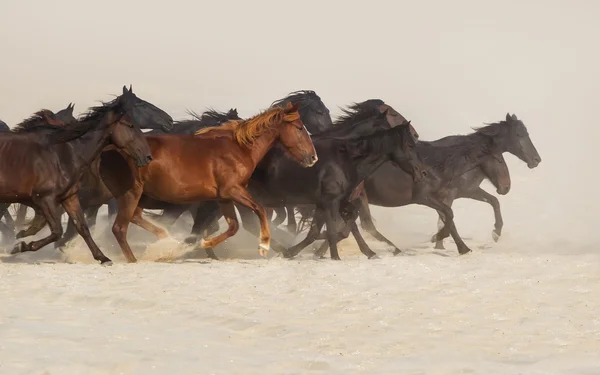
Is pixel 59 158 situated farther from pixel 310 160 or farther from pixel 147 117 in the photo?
pixel 310 160

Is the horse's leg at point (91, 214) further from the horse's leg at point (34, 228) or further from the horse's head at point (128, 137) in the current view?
the horse's head at point (128, 137)

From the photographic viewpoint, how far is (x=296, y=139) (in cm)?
998

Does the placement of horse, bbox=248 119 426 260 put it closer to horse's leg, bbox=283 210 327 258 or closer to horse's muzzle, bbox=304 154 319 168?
horse's leg, bbox=283 210 327 258

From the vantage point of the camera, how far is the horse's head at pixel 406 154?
10.6 m

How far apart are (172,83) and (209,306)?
54291mm

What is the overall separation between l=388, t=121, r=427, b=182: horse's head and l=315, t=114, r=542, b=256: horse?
0.74 meters

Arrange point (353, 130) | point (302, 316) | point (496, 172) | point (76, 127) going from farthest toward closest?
point (496, 172)
point (353, 130)
point (76, 127)
point (302, 316)

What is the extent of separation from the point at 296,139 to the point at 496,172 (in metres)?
3.54

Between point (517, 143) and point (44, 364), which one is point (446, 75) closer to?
point (517, 143)

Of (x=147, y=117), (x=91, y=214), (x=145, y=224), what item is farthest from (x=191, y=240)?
(x=147, y=117)

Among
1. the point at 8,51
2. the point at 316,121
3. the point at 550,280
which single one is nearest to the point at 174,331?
the point at 550,280

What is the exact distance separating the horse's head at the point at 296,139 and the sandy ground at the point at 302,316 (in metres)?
1.00

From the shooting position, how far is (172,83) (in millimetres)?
60562

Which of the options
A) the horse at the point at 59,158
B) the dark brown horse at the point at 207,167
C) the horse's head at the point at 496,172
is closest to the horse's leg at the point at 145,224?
the dark brown horse at the point at 207,167
